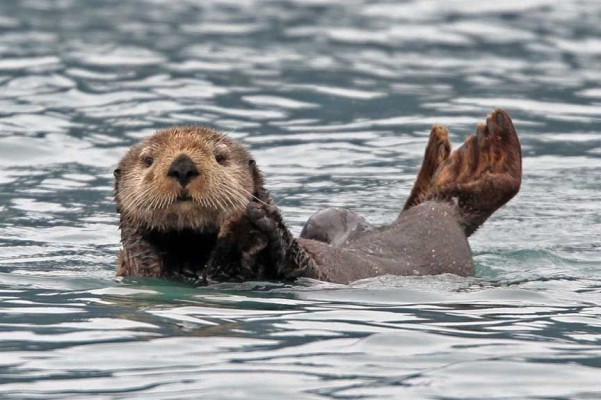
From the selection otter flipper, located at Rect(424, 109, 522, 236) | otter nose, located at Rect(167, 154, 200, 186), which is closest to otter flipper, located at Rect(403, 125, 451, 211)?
otter flipper, located at Rect(424, 109, 522, 236)

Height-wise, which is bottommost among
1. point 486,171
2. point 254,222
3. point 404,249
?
point 404,249

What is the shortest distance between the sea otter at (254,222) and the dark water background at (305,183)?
0.16 m

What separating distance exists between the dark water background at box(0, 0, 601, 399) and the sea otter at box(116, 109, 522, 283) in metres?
0.16

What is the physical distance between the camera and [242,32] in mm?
17156

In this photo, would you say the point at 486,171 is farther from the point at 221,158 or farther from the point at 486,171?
the point at 221,158

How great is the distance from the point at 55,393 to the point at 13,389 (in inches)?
6.7

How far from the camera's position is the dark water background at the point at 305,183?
5598 millimetres

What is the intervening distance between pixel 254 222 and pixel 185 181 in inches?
15.4

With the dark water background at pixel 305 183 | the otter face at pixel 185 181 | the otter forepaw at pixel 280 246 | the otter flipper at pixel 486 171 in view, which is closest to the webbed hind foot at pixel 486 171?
the otter flipper at pixel 486 171

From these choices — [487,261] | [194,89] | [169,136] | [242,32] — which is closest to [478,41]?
[242,32]

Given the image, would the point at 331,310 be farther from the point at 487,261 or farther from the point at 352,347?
the point at 487,261

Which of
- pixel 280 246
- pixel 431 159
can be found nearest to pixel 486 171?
pixel 431 159

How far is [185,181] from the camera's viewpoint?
21.9 ft

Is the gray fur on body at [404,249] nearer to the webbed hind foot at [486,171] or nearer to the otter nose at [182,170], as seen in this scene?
the webbed hind foot at [486,171]
